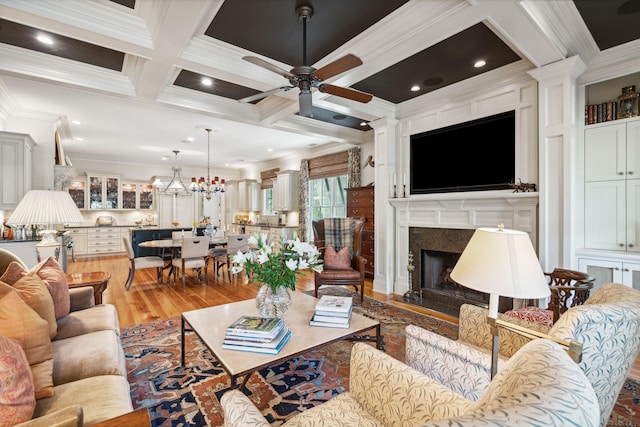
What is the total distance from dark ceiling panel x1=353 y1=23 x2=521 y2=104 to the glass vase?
2.66 metres

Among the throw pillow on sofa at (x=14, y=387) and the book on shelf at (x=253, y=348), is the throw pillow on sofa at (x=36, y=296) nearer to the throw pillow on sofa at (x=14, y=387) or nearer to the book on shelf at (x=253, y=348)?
the throw pillow on sofa at (x=14, y=387)

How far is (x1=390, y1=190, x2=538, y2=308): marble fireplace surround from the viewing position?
3254 mm

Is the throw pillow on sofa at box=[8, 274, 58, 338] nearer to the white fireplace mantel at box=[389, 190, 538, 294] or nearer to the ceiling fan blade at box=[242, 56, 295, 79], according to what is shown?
the ceiling fan blade at box=[242, 56, 295, 79]

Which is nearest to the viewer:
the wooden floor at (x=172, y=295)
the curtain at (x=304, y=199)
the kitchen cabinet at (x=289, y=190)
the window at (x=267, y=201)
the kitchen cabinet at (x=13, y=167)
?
the wooden floor at (x=172, y=295)

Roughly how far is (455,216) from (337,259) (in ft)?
5.49

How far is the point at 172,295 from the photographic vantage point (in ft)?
14.8

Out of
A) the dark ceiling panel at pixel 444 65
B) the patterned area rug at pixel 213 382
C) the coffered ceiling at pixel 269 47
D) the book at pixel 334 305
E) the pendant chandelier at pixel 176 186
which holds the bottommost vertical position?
the patterned area rug at pixel 213 382

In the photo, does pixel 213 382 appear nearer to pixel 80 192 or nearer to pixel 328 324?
pixel 328 324

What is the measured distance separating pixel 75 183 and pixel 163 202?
225cm

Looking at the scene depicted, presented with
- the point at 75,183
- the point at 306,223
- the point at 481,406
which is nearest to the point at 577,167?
the point at 481,406

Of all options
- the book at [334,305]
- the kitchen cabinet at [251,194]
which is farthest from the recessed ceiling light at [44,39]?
the kitchen cabinet at [251,194]

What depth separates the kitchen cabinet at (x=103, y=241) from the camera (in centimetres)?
838

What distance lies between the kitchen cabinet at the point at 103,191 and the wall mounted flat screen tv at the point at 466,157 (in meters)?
8.66

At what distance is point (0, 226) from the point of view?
416 centimetres
